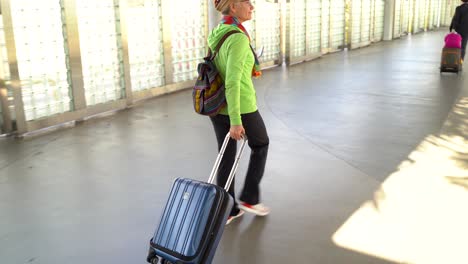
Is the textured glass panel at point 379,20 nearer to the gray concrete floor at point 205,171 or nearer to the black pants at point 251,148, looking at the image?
the gray concrete floor at point 205,171

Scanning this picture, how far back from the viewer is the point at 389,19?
19.6 metres

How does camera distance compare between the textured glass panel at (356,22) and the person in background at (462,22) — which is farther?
the textured glass panel at (356,22)

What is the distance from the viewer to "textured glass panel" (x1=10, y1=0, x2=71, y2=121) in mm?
6340

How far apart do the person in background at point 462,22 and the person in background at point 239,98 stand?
8.85 metres

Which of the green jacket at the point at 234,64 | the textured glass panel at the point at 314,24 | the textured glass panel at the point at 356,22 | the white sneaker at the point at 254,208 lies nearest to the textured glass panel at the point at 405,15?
the textured glass panel at the point at 356,22

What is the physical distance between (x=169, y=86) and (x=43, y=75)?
9.56 ft

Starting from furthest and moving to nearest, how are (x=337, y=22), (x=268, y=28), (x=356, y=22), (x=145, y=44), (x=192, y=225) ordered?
(x=356, y=22) → (x=337, y=22) → (x=268, y=28) → (x=145, y=44) → (x=192, y=225)

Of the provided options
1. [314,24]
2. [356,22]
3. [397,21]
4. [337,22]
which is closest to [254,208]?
[314,24]

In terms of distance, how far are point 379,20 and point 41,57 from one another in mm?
15440

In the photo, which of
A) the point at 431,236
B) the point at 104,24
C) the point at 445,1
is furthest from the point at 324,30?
the point at 445,1

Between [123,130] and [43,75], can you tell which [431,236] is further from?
[43,75]

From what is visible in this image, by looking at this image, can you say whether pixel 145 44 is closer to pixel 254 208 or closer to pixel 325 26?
pixel 254 208

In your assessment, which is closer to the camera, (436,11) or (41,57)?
(41,57)

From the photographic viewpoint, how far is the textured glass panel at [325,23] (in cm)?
1471
